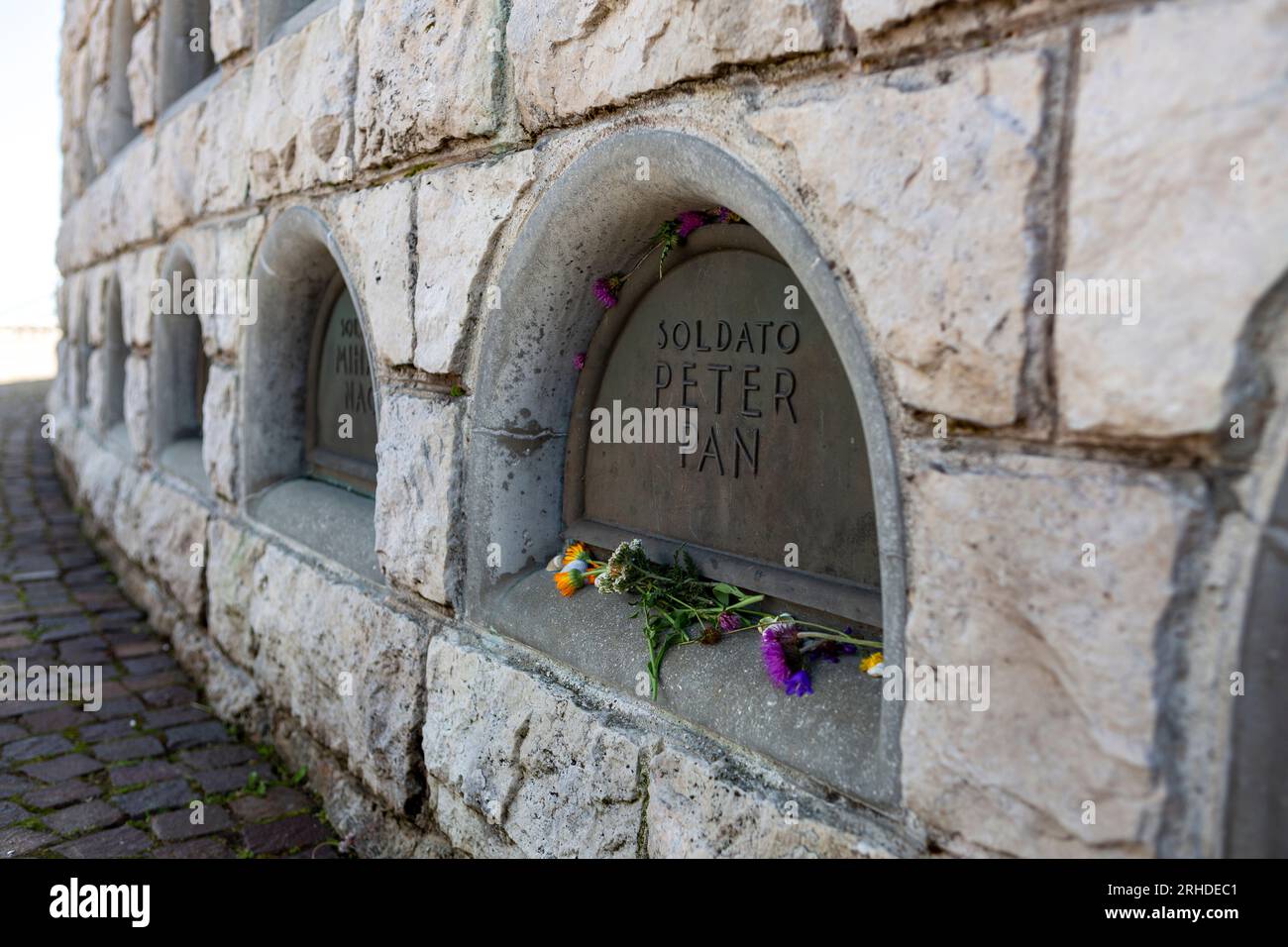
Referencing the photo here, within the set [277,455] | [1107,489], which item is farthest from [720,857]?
[277,455]

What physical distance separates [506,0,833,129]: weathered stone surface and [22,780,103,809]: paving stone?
93.4 inches

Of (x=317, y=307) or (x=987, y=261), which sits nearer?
(x=987, y=261)

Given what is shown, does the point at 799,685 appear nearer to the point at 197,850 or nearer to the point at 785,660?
the point at 785,660

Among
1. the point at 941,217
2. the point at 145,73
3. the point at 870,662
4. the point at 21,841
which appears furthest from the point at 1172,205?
the point at 145,73

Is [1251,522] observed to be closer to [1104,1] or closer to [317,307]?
[1104,1]

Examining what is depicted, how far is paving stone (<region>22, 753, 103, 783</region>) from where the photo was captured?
2.96 metres

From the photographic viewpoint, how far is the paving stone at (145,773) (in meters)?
2.96

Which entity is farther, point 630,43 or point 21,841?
point 21,841

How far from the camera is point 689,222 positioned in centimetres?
190

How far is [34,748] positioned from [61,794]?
1.40 feet

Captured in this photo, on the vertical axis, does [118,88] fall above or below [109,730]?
above

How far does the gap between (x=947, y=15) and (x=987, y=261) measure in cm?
33

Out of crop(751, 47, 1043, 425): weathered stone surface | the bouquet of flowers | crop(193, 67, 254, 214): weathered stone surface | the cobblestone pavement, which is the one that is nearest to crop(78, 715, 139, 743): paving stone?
the cobblestone pavement

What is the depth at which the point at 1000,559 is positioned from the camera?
3.76 ft
